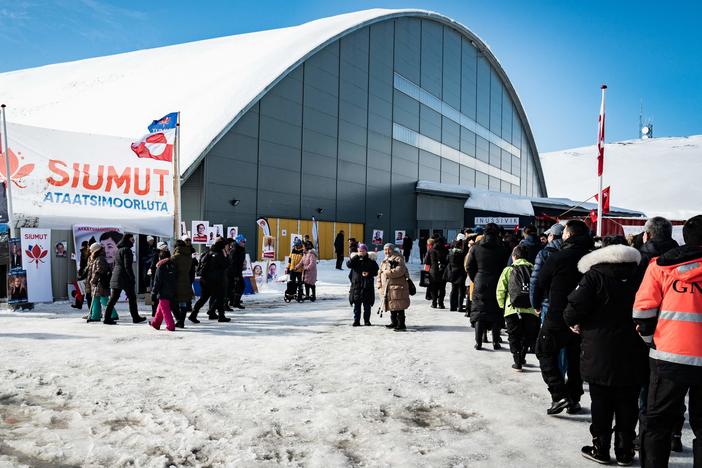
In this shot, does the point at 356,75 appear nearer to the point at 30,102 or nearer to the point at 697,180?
the point at 30,102

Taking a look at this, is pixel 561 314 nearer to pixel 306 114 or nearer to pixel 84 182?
pixel 84 182

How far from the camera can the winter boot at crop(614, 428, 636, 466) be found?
12.0ft

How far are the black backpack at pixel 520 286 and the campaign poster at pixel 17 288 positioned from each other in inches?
403

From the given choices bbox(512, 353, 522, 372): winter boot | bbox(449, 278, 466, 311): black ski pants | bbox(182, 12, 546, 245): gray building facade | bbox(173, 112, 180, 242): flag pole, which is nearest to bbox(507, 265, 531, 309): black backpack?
bbox(512, 353, 522, 372): winter boot

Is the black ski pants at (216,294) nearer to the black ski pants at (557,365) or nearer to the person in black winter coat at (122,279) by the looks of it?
the person in black winter coat at (122,279)

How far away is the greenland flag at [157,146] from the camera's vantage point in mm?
12891

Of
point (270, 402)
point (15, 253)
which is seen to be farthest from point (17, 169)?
point (270, 402)

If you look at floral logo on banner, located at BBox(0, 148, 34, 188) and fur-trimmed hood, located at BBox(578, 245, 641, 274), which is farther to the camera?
floral logo on banner, located at BBox(0, 148, 34, 188)

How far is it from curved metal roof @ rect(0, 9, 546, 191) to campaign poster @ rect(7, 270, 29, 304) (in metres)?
8.42

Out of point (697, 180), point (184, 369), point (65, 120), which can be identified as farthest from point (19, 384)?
point (697, 180)

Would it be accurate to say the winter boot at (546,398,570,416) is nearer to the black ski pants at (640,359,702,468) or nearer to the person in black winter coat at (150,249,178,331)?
the black ski pants at (640,359,702,468)

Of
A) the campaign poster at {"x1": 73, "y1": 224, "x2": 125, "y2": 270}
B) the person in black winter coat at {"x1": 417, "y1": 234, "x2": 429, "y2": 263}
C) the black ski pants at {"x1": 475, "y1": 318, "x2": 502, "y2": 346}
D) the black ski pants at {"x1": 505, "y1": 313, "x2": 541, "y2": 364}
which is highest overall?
the campaign poster at {"x1": 73, "y1": 224, "x2": 125, "y2": 270}

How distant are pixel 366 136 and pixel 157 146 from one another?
16.0 meters

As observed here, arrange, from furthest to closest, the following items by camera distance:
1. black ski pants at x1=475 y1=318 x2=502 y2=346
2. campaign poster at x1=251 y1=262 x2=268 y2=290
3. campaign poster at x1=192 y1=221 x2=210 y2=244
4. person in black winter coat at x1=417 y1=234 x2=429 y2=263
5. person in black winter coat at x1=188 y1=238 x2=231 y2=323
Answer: person in black winter coat at x1=417 y1=234 x2=429 y2=263
campaign poster at x1=251 y1=262 x2=268 y2=290
campaign poster at x1=192 y1=221 x2=210 y2=244
person in black winter coat at x1=188 y1=238 x2=231 y2=323
black ski pants at x1=475 y1=318 x2=502 y2=346
